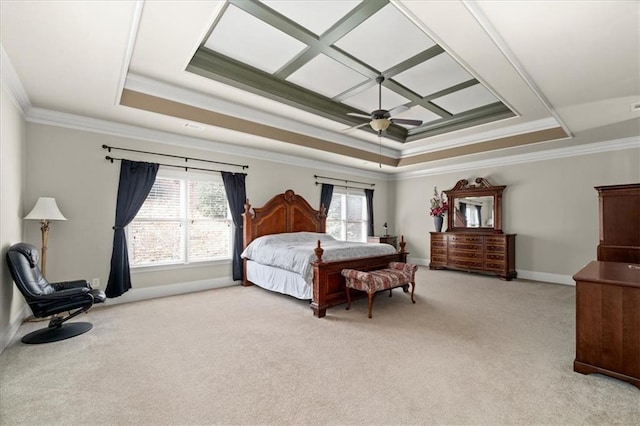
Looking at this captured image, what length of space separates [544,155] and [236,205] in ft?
20.5

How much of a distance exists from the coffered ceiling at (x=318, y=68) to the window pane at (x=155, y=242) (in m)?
1.42

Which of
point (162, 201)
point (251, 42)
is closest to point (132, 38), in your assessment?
point (251, 42)

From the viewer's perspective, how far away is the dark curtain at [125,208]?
420 centimetres

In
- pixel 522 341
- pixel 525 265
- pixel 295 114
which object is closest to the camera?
pixel 522 341

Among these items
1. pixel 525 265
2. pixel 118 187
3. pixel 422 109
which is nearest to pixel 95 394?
pixel 118 187

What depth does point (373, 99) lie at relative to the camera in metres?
4.64

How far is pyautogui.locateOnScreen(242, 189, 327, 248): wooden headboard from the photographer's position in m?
5.50

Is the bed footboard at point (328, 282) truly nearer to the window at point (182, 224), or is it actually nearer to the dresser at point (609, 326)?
the window at point (182, 224)

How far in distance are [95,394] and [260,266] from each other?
2999 mm

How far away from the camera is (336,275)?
4078 mm

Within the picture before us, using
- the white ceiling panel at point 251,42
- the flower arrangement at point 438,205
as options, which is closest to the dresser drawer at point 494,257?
the flower arrangement at point 438,205

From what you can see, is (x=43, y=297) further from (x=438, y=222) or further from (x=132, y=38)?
(x=438, y=222)

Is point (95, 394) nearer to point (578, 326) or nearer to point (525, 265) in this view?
point (578, 326)

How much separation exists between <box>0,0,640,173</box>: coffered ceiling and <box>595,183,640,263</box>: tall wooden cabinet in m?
1.05
